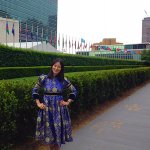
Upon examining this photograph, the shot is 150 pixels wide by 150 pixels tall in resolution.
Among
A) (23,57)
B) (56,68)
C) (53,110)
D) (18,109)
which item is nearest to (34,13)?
(23,57)

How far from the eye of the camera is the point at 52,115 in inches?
187

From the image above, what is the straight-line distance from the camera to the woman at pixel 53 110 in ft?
15.5

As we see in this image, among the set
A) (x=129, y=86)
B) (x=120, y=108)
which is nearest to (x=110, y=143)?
(x=120, y=108)

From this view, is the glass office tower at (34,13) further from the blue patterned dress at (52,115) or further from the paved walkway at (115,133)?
the blue patterned dress at (52,115)

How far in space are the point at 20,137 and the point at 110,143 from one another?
1885mm

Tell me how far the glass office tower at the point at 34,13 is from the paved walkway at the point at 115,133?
7709cm

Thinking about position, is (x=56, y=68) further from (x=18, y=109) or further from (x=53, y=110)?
(x=18, y=109)

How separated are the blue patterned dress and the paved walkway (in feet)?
3.88

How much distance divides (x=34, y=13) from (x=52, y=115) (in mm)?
93772

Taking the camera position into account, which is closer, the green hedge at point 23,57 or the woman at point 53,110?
the woman at point 53,110

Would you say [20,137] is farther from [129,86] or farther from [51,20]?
[51,20]

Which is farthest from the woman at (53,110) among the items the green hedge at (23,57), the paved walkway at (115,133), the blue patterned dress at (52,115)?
the green hedge at (23,57)

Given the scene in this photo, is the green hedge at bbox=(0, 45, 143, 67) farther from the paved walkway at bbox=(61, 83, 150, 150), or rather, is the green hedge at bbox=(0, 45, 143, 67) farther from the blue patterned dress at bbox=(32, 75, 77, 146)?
the blue patterned dress at bbox=(32, 75, 77, 146)

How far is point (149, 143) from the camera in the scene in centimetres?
648
